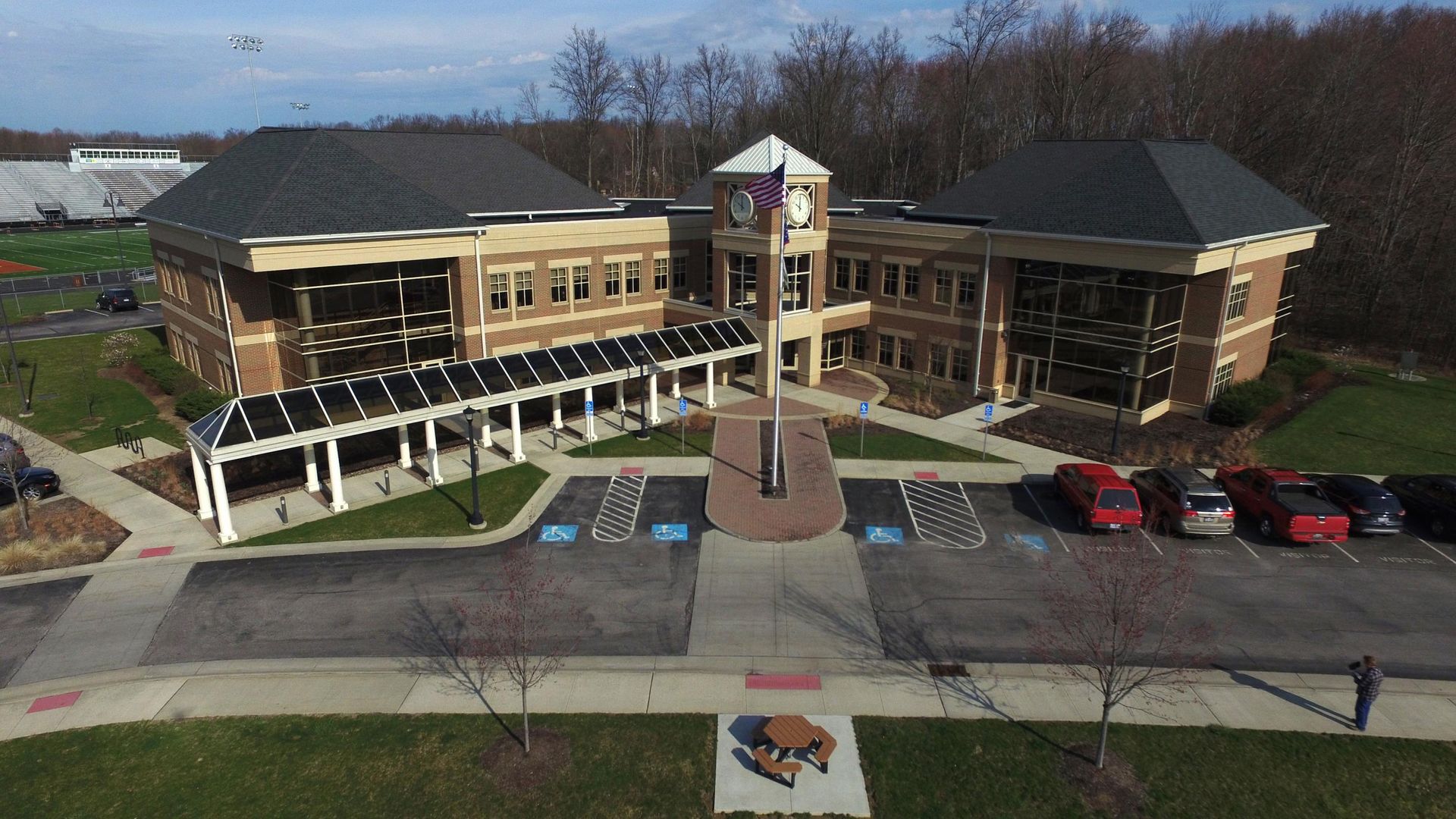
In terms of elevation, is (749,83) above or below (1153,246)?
above

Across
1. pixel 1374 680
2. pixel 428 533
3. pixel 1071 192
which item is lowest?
pixel 428 533

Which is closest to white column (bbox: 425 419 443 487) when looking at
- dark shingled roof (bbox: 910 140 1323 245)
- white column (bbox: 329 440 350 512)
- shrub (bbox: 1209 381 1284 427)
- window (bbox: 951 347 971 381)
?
white column (bbox: 329 440 350 512)

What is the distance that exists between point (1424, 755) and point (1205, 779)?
444cm

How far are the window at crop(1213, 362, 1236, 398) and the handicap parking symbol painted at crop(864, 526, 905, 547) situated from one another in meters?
18.8

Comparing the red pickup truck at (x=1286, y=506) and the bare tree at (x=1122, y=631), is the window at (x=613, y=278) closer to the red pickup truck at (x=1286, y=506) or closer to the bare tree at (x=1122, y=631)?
the bare tree at (x=1122, y=631)

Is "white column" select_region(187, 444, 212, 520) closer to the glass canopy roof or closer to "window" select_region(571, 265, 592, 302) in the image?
the glass canopy roof

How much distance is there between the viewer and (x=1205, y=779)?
45.0ft

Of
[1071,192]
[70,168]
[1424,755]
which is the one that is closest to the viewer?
[1424,755]

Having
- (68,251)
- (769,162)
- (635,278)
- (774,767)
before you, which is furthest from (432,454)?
(68,251)

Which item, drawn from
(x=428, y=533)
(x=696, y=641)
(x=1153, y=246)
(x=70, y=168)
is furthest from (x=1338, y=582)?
(x=70, y=168)

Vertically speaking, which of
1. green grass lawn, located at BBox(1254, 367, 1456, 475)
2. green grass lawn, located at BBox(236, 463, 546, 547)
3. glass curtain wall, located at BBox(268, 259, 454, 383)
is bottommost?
green grass lawn, located at BBox(236, 463, 546, 547)

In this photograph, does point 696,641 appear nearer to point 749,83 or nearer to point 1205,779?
point 1205,779

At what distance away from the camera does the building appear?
31.3 metres

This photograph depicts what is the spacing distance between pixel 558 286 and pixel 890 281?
1681cm
